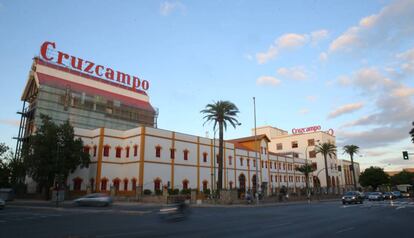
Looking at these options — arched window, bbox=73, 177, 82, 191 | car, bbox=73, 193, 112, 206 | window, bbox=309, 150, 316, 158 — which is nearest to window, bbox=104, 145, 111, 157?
arched window, bbox=73, 177, 82, 191

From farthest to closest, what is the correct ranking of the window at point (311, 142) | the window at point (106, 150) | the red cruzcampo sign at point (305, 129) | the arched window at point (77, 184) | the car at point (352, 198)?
the red cruzcampo sign at point (305, 129)
the window at point (311, 142)
the window at point (106, 150)
the arched window at point (77, 184)
the car at point (352, 198)

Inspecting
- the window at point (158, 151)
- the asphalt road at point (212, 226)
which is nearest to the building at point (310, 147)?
the window at point (158, 151)

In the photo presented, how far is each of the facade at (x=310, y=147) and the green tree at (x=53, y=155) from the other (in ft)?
248

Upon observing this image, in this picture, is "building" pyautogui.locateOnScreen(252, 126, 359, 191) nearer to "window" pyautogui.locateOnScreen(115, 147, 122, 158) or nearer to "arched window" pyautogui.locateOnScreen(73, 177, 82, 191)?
"window" pyautogui.locateOnScreen(115, 147, 122, 158)

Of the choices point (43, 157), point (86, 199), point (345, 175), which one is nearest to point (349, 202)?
point (86, 199)

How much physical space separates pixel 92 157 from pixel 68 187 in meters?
6.00

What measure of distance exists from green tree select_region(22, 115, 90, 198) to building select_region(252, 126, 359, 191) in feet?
245

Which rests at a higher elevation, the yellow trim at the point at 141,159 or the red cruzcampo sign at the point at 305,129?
the red cruzcampo sign at the point at 305,129

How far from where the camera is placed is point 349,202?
40656 mm

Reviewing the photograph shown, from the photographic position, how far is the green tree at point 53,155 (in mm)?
43875

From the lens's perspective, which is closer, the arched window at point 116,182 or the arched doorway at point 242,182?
the arched window at point 116,182

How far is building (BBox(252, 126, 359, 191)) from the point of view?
10294cm

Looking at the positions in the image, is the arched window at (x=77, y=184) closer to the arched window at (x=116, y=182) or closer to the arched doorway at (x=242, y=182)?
the arched window at (x=116, y=182)

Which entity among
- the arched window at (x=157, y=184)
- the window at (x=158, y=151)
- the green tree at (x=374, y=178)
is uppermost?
the window at (x=158, y=151)
